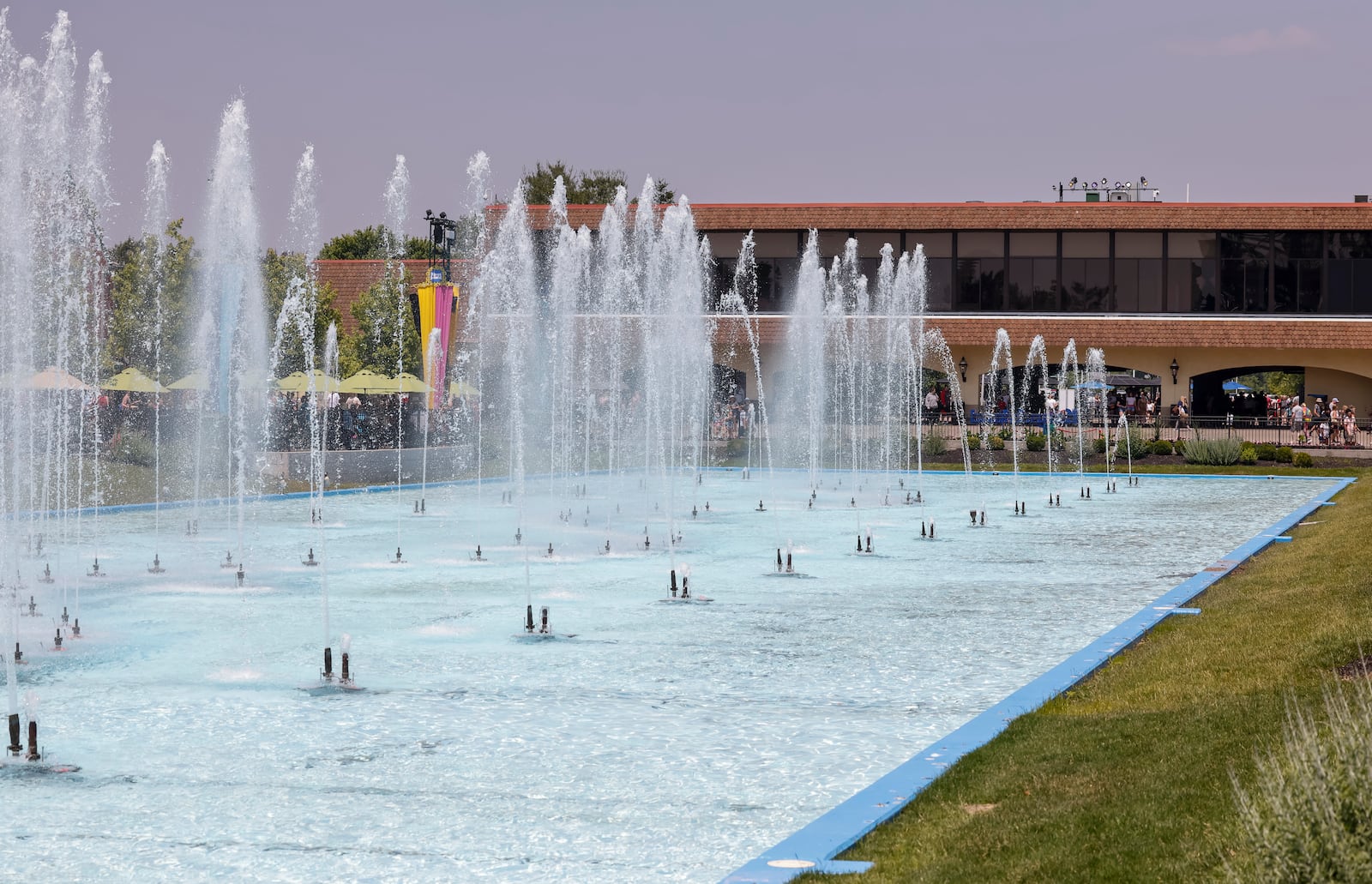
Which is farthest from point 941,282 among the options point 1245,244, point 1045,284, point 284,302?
point 284,302

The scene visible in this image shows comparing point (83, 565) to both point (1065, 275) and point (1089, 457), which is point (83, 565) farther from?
point (1065, 275)

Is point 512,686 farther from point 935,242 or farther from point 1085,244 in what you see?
point 1085,244

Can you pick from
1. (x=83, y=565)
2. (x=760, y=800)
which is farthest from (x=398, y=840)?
(x=83, y=565)


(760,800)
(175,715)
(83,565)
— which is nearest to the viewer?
(760,800)

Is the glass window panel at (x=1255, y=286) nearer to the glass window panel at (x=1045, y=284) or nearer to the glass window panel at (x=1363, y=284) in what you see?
the glass window panel at (x=1363, y=284)

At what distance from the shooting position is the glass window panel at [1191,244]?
5556 cm

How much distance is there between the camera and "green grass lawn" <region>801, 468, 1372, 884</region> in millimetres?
6418

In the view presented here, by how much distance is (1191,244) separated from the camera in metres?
55.8

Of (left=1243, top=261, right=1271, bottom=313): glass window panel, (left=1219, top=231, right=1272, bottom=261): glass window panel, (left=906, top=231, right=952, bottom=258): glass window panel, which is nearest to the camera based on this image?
(left=1219, top=231, right=1272, bottom=261): glass window panel

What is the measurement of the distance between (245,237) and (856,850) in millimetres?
23545

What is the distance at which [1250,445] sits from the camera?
42031mm

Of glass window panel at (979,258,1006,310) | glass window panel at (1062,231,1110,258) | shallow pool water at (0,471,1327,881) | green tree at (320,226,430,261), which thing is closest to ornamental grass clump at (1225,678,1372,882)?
shallow pool water at (0,471,1327,881)

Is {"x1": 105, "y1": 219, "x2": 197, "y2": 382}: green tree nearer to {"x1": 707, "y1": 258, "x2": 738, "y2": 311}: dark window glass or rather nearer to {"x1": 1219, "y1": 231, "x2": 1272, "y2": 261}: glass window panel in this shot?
{"x1": 707, "y1": 258, "x2": 738, "y2": 311}: dark window glass

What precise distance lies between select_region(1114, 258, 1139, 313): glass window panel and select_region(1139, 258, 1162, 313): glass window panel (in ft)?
0.51
